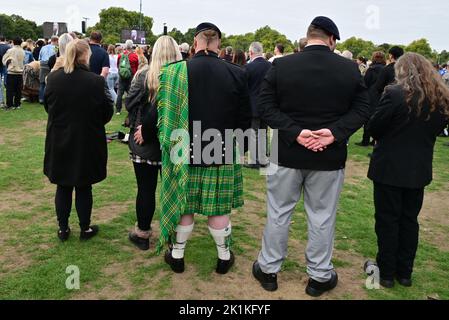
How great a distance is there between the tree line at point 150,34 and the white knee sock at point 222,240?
196 feet

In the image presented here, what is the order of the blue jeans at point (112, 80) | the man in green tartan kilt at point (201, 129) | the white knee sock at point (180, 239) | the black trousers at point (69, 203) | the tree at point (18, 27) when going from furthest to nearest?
the tree at point (18, 27) → the blue jeans at point (112, 80) → the black trousers at point (69, 203) → the white knee sock at point (180, 239) → the man in green tartan kilt at point (201, 129)

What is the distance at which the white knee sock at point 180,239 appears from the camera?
3930 millimetres

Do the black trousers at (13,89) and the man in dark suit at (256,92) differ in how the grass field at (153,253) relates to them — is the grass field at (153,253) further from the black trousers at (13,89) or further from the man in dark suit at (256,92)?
the black trousers at (13,89)

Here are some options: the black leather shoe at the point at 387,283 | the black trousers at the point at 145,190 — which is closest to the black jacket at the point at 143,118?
the black trousers at the point at 145,190

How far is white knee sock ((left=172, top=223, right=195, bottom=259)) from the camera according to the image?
12.9ft

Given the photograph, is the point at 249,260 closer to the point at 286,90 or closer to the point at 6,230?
the point at 286,90

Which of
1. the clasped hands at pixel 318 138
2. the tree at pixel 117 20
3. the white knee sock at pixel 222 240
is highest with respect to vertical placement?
the tree at pixel 117 20

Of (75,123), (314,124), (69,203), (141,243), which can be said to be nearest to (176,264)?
(141,243)

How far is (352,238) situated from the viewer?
16.8 ft

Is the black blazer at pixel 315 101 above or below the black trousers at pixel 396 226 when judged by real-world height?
above

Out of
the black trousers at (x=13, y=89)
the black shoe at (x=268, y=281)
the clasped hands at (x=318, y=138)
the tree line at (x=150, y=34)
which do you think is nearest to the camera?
the clasped hands at (x=318, y=138)

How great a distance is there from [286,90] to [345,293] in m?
1.83
